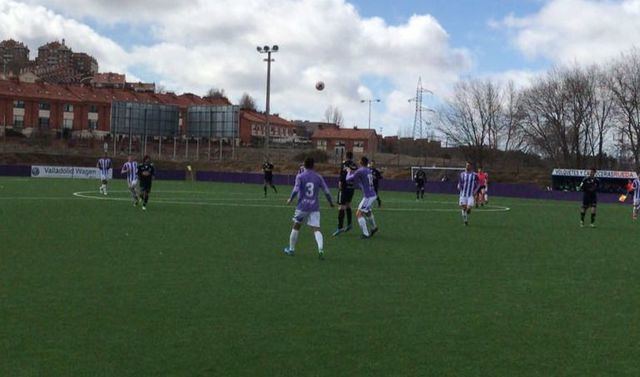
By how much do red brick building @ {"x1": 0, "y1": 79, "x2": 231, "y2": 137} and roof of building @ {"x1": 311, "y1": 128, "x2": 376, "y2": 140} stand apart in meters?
33.7

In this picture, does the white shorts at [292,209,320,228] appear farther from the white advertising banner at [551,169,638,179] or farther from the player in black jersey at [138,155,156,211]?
the white advertising banner at [551,169,638,179]

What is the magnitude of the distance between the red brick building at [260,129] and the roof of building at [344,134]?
18.6 ft

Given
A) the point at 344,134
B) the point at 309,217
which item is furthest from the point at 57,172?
the point at 344,134

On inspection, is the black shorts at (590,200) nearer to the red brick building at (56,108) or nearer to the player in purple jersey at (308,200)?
the player in purple jersey at (308,200)

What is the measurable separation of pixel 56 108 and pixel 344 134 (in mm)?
51755

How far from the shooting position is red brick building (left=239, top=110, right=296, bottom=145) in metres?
130

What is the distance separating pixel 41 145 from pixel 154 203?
A: 66.5 metres

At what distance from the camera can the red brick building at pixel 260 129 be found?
5118 inches

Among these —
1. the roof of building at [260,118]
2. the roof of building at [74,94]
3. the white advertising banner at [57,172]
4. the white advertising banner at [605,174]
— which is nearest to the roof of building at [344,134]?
the roof of building at [260,118]

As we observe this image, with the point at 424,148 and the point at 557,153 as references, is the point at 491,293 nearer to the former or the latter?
the point at 557,153

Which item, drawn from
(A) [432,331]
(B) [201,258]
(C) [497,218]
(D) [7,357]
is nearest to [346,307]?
(A) [432,331]

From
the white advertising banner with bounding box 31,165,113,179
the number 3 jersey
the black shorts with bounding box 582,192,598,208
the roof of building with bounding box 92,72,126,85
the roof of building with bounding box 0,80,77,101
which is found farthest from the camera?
the roof of building with bounding box 92,72,126,85

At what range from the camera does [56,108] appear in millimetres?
111000

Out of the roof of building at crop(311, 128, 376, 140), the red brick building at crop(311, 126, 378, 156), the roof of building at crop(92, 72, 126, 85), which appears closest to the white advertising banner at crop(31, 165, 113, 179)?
the red brick building at crop(311, 126, 378, 156)
